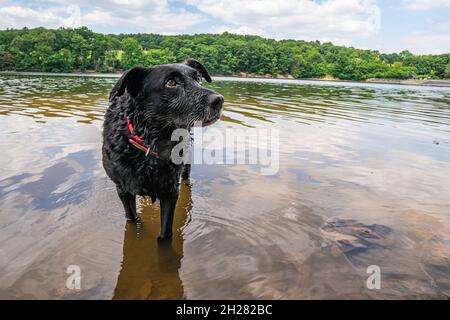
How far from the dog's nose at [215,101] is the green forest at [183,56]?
115251 millimetres

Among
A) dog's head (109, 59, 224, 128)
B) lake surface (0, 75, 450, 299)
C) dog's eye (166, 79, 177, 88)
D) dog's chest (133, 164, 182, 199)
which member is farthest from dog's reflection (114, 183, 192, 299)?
dog's eye (166, 79, 177, 88)

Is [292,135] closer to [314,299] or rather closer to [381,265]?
[381,265]

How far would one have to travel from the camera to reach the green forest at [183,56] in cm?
10769

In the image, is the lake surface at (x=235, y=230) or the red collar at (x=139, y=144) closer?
the lake surface at (x=235, y=230)

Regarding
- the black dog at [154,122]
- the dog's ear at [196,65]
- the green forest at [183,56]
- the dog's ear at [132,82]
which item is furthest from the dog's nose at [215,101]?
the green forest at [183,56]

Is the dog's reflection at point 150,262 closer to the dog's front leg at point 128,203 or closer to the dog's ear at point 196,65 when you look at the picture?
the dog's front leg at point 128,203

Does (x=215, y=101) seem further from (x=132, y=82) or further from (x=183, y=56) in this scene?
(x=183, y=56)

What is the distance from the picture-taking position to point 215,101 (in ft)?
12.6

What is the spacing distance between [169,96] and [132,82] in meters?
0.51

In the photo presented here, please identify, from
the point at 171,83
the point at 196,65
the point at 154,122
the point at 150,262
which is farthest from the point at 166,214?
the point at 196,65

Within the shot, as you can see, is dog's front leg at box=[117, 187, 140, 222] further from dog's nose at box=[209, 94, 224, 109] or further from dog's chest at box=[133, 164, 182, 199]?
dog's nose at box=[209, 94, 224, 109]

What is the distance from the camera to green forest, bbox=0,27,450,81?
353ft

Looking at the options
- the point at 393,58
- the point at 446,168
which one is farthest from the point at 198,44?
the point at 446,168

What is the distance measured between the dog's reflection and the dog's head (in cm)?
164
